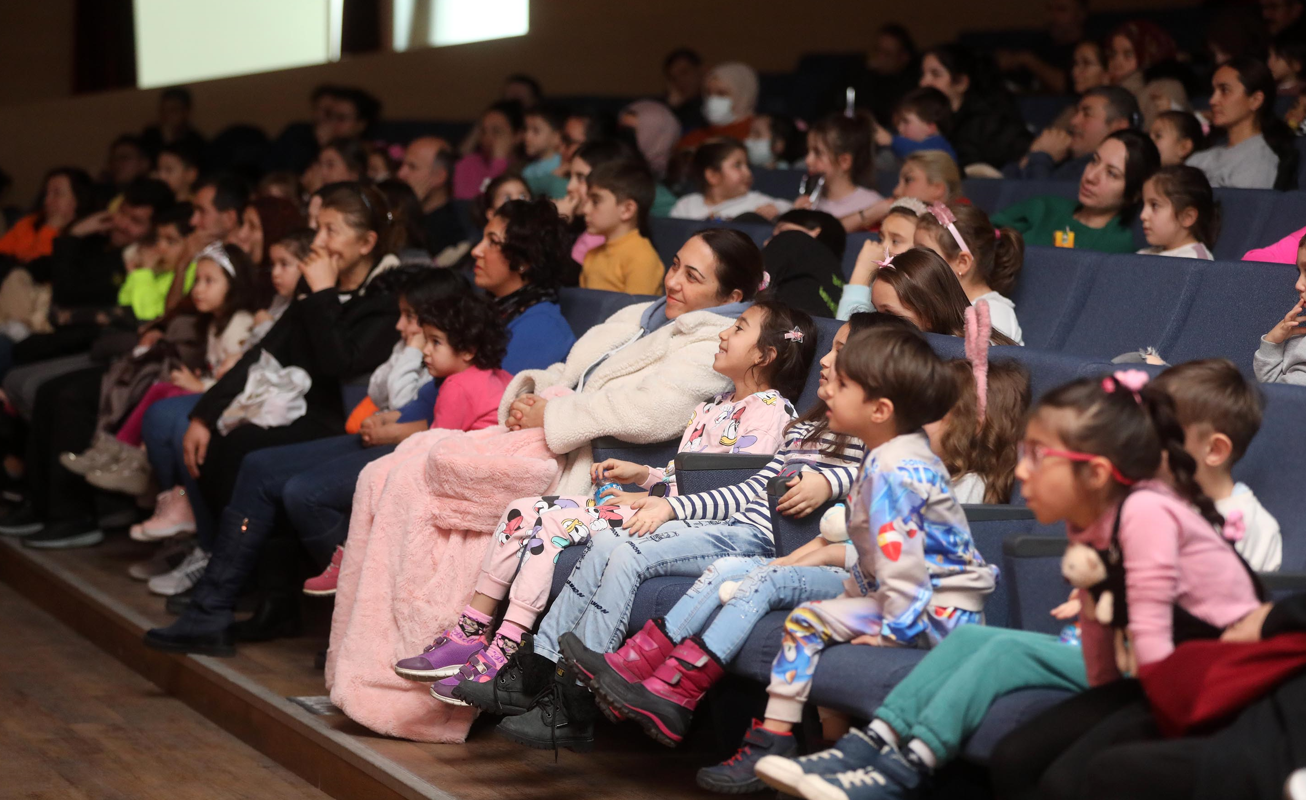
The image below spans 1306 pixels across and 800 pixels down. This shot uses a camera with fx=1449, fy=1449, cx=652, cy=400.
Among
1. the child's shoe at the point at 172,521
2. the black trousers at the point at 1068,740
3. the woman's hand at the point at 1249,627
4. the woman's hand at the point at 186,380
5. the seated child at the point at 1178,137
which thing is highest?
the seated child at the point at 1178,137

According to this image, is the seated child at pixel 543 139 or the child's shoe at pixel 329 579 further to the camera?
the seated child at pixel 543 139

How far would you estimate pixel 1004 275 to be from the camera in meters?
2.99

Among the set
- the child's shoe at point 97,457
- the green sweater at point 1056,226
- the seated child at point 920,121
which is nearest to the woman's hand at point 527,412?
the green sweater at point 1056,226

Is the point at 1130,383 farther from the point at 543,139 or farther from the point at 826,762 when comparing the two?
the point at 543,139

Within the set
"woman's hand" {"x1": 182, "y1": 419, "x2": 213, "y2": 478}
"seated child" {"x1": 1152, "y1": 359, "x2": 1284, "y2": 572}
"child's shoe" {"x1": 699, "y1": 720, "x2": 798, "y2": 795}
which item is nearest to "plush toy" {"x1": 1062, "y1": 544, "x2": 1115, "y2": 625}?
"seated child" {"x1": 1152, "y1": 359, "x2": 1284, "y2": 572}

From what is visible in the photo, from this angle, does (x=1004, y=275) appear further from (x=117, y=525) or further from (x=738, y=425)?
(x=117, y=525)

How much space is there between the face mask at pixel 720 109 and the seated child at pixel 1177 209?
2828mm

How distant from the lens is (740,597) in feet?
6.65

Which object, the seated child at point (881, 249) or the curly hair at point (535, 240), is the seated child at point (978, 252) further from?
the curly hair at point (535, 240)

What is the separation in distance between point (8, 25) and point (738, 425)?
693 centimetres

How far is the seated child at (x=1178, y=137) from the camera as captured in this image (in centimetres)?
376

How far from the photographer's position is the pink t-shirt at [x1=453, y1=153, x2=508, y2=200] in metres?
5.84

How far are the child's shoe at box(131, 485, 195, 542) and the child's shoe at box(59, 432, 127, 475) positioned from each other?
328 mm

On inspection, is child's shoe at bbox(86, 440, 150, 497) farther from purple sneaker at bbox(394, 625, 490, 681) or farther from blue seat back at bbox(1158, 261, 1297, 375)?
blue seat back at bbox(1158, 261, 1297, 375)
